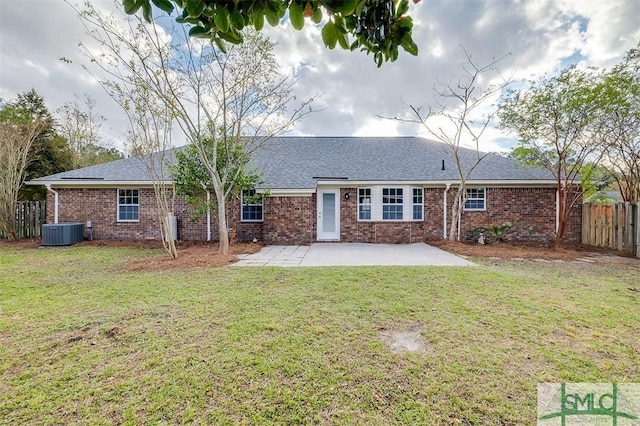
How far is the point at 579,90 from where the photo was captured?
29.0ft

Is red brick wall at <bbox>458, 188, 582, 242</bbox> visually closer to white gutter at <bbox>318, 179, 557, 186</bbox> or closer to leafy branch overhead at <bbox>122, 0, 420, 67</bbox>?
white gutter at <bbox>318, 179, 557, 186</bbox>

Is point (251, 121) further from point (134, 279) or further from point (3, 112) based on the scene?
point (3, 112)

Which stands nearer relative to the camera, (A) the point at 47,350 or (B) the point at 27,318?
(A) the point at 47,350

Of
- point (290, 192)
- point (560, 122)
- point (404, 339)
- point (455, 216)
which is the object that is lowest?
point (404, 339)

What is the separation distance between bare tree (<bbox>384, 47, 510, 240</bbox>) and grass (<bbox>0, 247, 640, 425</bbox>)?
6.26 metres

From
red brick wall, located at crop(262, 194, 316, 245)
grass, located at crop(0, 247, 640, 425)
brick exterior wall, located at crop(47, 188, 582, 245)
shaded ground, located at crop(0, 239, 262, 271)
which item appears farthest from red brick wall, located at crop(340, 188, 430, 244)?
grass, located at crop(0, 247, 640, 425)

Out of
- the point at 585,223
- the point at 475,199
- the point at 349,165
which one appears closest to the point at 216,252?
the point at 349,165

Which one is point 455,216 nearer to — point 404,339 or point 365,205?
point 365,205

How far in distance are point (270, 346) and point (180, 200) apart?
1059cm

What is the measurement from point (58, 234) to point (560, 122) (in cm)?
1832

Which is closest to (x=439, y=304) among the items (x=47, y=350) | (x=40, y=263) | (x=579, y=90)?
(x=47, y=350)

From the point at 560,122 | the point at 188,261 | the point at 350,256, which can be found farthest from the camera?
the point at 560,122

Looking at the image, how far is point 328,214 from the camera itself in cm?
1220

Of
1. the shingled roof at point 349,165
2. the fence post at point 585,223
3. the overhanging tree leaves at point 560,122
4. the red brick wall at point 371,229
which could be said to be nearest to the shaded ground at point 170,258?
the shingled roof at point 349,165
